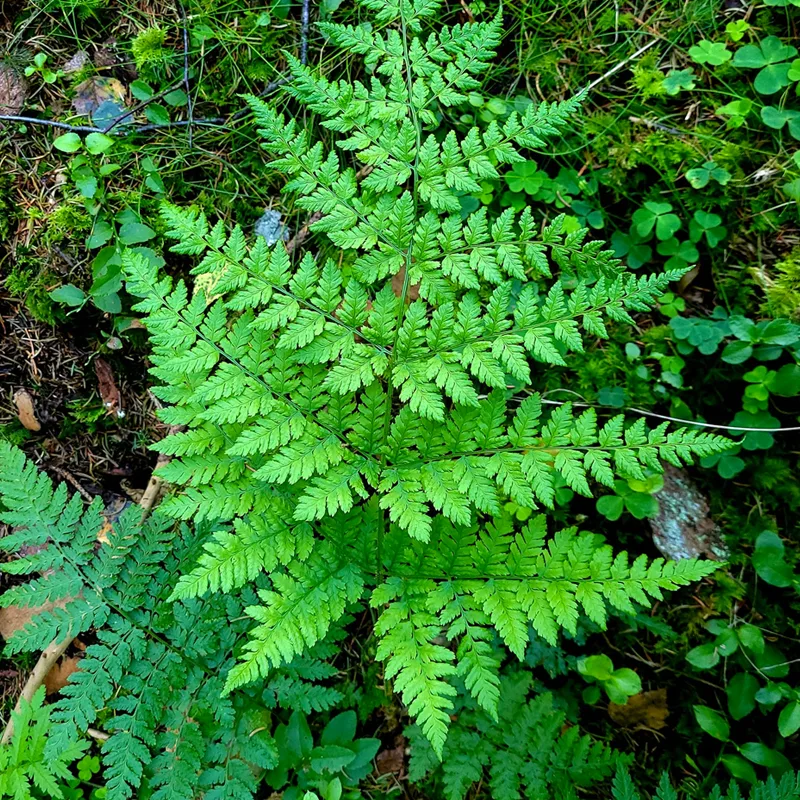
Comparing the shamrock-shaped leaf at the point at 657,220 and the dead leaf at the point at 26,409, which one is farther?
the dead leaf at the point at 26,409

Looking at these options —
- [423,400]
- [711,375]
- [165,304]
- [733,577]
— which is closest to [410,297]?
[423,400]

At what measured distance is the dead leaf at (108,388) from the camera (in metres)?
3.87

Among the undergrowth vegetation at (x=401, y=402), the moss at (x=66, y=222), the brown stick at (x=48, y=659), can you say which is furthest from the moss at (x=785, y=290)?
the moss at (x=66, y=222)

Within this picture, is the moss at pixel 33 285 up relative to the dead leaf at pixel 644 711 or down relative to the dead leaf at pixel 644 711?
up

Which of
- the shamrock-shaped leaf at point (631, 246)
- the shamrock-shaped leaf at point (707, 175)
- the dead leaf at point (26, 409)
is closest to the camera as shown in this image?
the shamrock-shaped leaf at point (707, 175)

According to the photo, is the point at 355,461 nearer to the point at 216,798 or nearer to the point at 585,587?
the point at 585,587

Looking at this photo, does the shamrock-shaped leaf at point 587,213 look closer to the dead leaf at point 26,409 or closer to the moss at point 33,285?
the moss at point 33,285

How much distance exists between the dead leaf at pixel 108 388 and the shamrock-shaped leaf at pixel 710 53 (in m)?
4.00

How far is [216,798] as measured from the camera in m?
3.01

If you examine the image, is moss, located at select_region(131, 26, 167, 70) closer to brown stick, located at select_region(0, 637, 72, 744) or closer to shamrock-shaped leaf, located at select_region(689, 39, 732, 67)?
shamrock-shaped leaf, located at select_region(689, 39, 732, 67)

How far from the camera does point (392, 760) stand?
358 cm

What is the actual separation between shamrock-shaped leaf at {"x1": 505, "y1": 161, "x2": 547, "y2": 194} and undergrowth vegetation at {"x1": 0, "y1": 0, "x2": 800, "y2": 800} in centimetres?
1

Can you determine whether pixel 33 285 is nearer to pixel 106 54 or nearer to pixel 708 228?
pixel 106 54

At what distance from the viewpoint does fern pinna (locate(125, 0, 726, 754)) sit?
2.68m
